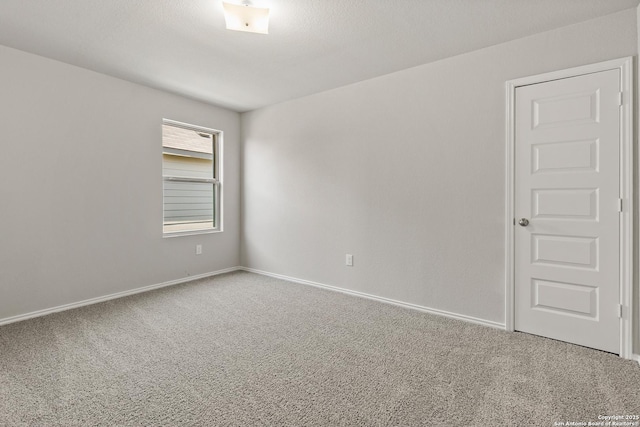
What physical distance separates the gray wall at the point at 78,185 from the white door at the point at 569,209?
3.78m

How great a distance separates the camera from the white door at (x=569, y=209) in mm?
2271

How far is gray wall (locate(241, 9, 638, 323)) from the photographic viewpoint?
2707 mm

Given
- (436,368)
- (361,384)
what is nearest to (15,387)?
(361,384)

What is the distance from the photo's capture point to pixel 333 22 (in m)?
2.38

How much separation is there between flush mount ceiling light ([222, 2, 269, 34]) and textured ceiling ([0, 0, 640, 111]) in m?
0.06

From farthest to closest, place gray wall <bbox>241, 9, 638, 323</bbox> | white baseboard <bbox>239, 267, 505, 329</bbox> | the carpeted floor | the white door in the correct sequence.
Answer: white baseboard <bbox>239, 267, 505, 329</bbox> → gray wall <bbox>241, 9, 638, 323</bbox> → the white door → the carpeted floor

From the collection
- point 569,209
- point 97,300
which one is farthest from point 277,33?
point 97,300

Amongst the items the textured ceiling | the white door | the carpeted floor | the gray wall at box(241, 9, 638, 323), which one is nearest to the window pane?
the gray wall at box(241, 9, 638, 323)

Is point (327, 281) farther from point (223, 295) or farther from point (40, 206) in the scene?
point (40, 206)

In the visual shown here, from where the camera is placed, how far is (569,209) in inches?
95.0

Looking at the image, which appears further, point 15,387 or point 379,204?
point 379,204

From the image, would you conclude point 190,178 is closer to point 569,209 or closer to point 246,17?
point 246,17

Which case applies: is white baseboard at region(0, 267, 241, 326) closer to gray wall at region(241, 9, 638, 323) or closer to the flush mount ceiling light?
gray wall at region(241, 9, 638, 323)

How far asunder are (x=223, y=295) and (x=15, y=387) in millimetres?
1905
